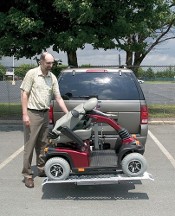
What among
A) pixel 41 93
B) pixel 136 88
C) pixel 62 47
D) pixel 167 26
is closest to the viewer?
pixel 41 93

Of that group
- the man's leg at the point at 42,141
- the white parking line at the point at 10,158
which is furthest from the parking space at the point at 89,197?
the man's leg at the point at 42,141

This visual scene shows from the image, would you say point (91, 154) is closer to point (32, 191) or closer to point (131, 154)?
→ point (131, 154)

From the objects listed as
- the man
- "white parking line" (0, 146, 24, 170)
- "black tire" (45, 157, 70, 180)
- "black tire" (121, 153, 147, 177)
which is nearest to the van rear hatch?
the man

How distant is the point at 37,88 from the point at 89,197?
174 centimetres

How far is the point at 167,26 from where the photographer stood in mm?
19469

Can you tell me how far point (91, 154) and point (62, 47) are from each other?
645 centimetres

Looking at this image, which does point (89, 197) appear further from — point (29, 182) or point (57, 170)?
point (29, 182)

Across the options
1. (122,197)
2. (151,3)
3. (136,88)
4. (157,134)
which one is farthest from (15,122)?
(122,197)

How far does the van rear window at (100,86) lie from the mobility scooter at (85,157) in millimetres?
1136

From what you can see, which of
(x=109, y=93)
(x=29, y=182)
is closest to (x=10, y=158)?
(x=29, y=182)

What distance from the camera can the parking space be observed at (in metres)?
4.81

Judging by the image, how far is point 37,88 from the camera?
18.8 ft

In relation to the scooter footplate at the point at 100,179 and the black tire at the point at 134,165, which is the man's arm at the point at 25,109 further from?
the black tire at the point at 134,165

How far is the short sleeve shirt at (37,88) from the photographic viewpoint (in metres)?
5.71
